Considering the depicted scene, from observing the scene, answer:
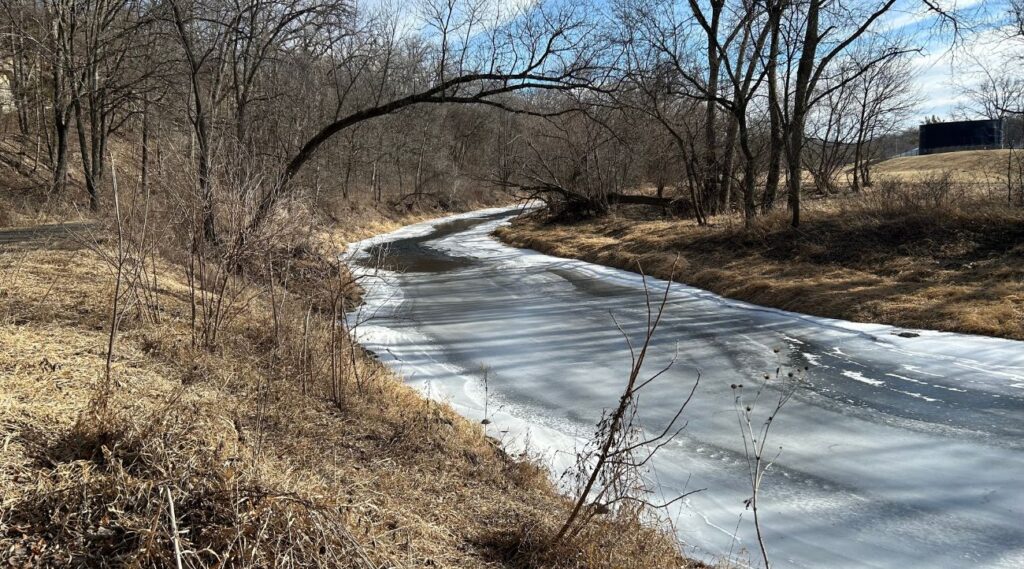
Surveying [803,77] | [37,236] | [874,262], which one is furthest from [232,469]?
[803,77]

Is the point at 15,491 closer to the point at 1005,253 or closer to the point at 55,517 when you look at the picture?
the point at 55,517

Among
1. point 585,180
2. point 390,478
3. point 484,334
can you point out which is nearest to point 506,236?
point 585,180

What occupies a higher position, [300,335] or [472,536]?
[300,335]

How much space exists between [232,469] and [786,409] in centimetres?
581

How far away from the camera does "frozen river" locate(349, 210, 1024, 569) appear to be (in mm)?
4434

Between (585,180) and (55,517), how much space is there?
991 inches

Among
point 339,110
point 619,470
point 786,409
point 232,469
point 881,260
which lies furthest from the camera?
point 339,110

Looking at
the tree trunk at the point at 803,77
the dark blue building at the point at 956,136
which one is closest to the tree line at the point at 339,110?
the tree trunk at the point at 803,77

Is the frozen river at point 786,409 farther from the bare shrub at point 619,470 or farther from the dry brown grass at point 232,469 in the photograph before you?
the dry brown grass at point 232,469

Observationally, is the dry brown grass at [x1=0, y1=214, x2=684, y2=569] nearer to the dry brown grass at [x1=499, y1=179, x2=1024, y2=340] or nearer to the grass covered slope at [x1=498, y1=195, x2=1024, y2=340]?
the dry brown grass at [x1=499, y1=179, x2=1024, y2=340]

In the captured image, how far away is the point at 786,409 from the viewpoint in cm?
665

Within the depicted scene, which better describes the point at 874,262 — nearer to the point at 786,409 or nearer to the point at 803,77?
the point at 803,77

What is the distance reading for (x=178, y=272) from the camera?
31.0 ft

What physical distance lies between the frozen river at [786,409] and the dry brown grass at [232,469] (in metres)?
1.21
